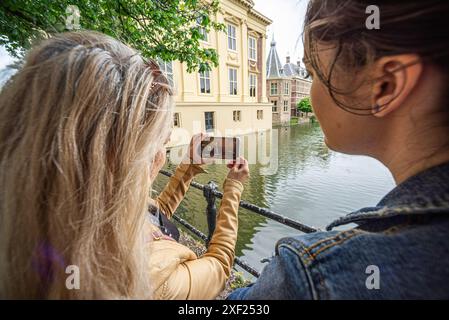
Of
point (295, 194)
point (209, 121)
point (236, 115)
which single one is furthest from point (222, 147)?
point (236, 115)

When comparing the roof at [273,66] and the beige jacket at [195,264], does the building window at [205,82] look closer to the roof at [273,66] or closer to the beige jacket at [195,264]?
the beige jacket at [195,264]

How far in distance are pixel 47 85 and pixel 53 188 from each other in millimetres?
300

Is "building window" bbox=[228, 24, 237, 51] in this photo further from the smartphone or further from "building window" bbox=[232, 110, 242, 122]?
the smartphone

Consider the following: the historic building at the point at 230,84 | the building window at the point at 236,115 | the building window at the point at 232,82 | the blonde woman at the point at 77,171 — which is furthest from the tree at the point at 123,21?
the building window at the point at 236,115

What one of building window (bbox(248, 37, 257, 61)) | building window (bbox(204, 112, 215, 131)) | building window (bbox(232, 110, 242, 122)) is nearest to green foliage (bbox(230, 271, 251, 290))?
building window (bbox(204, 112, 215, 131))

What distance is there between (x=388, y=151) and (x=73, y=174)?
2.83 feet

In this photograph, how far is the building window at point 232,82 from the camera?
20503mm

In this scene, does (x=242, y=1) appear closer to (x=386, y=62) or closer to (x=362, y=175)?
(x=362, y=175)

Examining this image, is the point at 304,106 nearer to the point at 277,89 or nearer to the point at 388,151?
the point at 277,89

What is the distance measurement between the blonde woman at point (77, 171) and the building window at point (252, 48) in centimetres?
2421

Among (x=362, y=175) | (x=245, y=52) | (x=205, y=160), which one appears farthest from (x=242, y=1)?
(x=205, y=160)

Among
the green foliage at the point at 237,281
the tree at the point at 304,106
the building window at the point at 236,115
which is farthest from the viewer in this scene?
the tree at the point at 304,106

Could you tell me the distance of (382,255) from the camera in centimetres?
44
